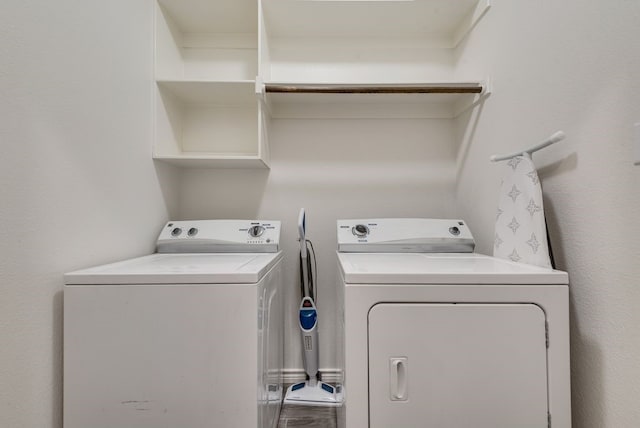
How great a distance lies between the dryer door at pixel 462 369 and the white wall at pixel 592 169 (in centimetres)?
19

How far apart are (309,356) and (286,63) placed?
6.02ft

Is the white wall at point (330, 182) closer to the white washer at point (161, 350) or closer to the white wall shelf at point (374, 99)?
the white wall shelf at point (374, 99)

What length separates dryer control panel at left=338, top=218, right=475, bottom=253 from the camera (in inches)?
60.8

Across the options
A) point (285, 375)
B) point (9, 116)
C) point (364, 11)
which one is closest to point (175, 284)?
point (9, 116)

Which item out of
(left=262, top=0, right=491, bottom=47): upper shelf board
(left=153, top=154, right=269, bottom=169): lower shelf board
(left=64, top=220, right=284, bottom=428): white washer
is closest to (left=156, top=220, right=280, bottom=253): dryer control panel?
(left=153, top=154, right=269, bottom=169): lower shelf board

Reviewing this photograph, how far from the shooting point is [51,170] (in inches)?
35.8

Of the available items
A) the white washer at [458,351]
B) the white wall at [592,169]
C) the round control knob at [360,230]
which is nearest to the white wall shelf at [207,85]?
the round control knob at [360,230]

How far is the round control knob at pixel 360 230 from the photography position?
1.59m

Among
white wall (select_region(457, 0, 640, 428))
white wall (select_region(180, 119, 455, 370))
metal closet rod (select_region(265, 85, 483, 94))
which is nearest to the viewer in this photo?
white wall (select_region(457, 0, 640, 428))

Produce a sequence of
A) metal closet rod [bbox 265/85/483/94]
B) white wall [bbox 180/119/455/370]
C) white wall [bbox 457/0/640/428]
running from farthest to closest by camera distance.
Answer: white wall [bbox 180/119/455/370], metal closet rod [bbox 265/85/483/94], white wall [bbox 457/0/640/428]

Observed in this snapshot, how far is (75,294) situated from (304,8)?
1706 millimetres

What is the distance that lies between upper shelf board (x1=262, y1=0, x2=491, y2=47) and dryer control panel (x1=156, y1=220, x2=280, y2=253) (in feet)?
3.95

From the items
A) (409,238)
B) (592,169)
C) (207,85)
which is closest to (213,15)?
(207,85)

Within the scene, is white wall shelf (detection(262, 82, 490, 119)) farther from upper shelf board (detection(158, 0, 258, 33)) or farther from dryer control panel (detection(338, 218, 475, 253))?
dryer control panel (detection(338, 218, 475, 253))
